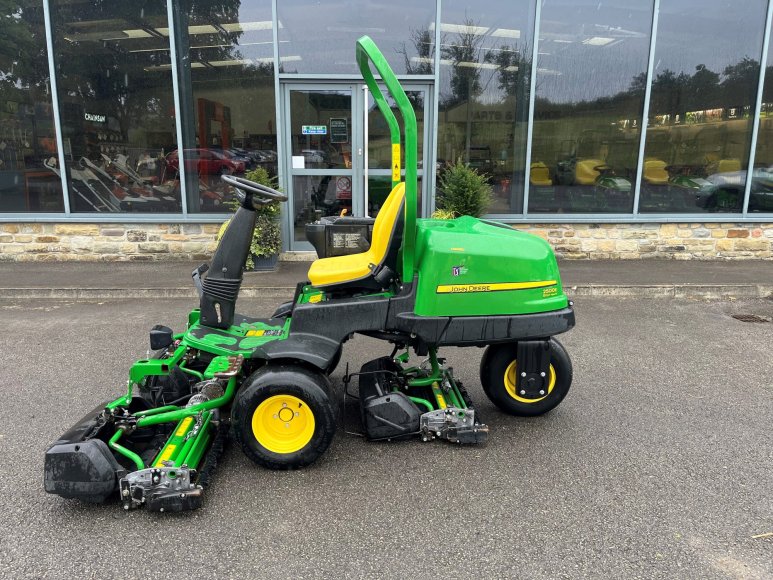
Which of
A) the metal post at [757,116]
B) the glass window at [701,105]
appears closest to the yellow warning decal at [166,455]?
the glass window at [701,105]

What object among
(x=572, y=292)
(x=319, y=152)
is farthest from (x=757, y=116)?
(x=319, y=152)

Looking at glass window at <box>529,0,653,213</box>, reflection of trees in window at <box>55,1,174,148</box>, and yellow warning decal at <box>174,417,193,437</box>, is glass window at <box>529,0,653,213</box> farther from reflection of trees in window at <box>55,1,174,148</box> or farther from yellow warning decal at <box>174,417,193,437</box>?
yellow warning decal at <box>174,417,193,437</box>

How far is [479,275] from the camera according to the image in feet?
11.0

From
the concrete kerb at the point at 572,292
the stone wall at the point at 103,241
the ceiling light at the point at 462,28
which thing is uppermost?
the ceiling light at the point at 462,28

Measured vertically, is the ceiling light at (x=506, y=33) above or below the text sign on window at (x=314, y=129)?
above

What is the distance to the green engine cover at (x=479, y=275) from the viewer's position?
3334mm

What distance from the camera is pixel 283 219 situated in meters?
8.55

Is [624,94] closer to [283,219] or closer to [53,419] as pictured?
[283,219]

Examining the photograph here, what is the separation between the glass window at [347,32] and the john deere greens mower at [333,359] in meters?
5.03

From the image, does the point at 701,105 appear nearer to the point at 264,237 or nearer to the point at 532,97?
the point at 532,97

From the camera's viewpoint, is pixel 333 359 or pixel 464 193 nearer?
pixel 333 359

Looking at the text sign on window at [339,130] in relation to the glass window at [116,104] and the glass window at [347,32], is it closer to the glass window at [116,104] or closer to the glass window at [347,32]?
the glass window at [347,32]

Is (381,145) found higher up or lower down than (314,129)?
lower down

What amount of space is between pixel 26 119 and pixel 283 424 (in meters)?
7.85
